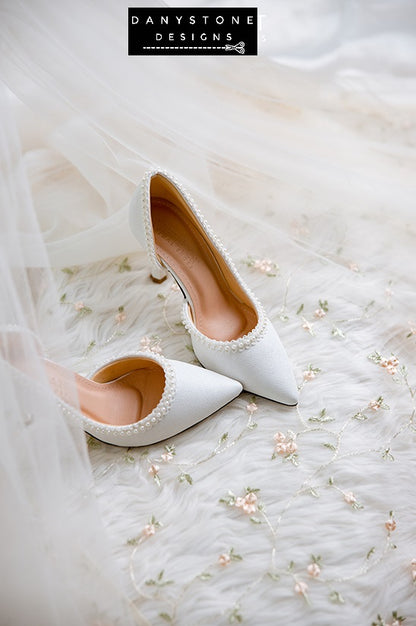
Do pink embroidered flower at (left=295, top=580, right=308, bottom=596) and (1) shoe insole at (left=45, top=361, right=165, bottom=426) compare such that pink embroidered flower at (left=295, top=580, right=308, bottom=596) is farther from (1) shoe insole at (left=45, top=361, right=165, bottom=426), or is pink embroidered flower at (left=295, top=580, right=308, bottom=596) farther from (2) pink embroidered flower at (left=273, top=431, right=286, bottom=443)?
(1) shoe insole at (left=45, top=361, right=165, bottom=426)

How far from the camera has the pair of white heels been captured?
3.04 feet

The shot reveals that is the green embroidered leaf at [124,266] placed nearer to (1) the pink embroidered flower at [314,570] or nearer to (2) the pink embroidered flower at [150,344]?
(2) the pink embroidered flower at [150,344]

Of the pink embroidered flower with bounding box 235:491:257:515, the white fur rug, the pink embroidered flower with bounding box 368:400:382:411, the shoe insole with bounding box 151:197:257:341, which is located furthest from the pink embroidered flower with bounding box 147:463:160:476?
the pink embroidered flower with bounding box 368:400:382:411

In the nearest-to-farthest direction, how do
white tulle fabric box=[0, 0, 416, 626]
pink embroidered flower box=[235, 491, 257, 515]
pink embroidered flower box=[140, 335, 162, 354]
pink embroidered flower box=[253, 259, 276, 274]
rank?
white tulle fabric box=[0, 0, 416, 626], pink embroidered flower box=[235, 491, 257, 515], pink embroidered flower box=[140, 335, 162, 354], pink embroidered flower box=[253, 259, 276, 274]

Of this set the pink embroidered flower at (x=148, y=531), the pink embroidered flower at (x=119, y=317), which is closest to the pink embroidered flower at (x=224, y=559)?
the pink embroidered flower at (x=148, y=531)

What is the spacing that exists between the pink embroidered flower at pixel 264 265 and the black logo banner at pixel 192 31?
1.58ft

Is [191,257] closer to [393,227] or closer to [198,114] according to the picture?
[198,114]

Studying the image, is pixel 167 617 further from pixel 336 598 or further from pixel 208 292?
pixel 208 292

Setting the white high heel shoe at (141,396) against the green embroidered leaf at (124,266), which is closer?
the white high heel shoe at (141,396)

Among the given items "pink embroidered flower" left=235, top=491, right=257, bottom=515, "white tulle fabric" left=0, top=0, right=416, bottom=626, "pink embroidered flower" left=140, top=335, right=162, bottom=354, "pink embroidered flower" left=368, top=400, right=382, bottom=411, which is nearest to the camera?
"white tulle fabric" left=0, top=0, right=416, bottom=626

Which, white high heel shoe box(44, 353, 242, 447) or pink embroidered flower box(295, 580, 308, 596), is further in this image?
white high heel shoe box(44, 353, 242, 447)

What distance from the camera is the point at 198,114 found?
47.2 inches

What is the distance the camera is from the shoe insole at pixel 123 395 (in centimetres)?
96

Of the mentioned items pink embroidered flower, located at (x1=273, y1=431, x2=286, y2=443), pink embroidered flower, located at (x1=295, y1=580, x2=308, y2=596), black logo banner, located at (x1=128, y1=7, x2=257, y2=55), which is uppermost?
black logo banner, located at (x1=128, y1=7, x2=257, y2=55)
